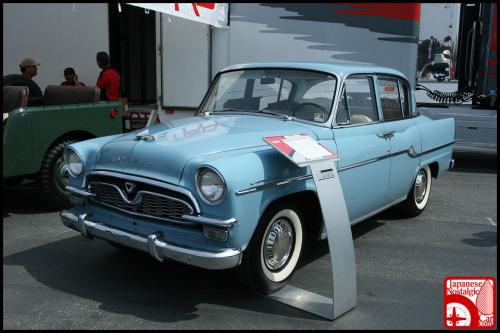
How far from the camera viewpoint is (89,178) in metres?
3.84

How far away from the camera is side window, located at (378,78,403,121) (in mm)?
5008

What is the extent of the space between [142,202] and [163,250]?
422 mm

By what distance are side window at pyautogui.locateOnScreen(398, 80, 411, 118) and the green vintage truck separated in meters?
3.46

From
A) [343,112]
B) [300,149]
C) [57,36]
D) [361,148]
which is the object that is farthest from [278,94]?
[57,36]

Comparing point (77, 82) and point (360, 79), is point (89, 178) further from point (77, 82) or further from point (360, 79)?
point (77, 82)

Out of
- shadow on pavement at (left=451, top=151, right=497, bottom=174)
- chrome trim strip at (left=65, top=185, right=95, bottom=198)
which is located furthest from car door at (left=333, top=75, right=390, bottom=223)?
shadow on pavement at (left=451, top=151, right=497, bottom=174)

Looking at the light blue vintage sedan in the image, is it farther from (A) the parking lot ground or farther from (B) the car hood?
(A) the parking lot ground

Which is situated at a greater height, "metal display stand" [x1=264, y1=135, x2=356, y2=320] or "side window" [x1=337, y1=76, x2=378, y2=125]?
"side window" [x1=337, y1=76, x2=378, y2=125]

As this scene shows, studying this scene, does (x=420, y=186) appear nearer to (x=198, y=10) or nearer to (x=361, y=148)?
(x=361, y=148)

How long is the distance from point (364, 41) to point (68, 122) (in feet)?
15.5

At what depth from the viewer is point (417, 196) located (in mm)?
5836

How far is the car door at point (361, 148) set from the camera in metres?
4.20

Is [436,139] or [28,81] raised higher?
[28,81]

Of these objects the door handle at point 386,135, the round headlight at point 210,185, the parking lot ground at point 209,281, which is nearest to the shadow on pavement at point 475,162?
the parking lot ground at point 209,281
